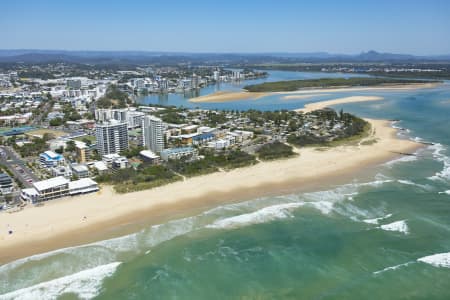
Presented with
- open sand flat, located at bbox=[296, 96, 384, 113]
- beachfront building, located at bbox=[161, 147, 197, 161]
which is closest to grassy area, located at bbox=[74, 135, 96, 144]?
beachfront building, located at bbox=[161, 147, 197, 161]

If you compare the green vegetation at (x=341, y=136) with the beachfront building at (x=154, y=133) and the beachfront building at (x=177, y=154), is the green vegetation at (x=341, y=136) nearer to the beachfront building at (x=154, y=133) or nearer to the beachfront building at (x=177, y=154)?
the beachfront building at (x=177, y=154)

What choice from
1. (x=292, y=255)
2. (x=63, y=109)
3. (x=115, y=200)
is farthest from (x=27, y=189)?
(x=63, y=109)

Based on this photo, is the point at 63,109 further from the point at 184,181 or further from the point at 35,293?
the point at 35,293

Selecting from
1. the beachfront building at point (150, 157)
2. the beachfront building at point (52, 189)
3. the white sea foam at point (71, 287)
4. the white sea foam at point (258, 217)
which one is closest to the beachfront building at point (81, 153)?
the beachfront building at point (150, 157)

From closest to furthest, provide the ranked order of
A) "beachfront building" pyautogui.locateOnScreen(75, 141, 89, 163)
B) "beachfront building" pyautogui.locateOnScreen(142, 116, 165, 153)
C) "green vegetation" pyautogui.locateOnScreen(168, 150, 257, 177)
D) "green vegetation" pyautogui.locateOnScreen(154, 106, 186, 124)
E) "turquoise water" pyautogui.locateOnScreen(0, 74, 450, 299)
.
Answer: "turquoise water" pyautogui.locateOnScreen(0, 74, 450, 299), "green vegetation" pyautogui.locateOnScreen(168, 150, 257, 177), "beachfront building" pyautogui.locateOnScreen(75, 141, 89, 163), "beachfront building" pyautogui.locateOnScreen(142, 116, 165, 153), "green vegetation" pyautogui.locateOnScreen(154, 106, 186, 124)

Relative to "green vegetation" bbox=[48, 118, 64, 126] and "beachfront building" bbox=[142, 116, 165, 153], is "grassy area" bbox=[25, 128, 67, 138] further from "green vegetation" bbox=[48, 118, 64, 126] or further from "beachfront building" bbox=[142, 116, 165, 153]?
"beachfront building" bbox=[142, 116, 165, 153]
